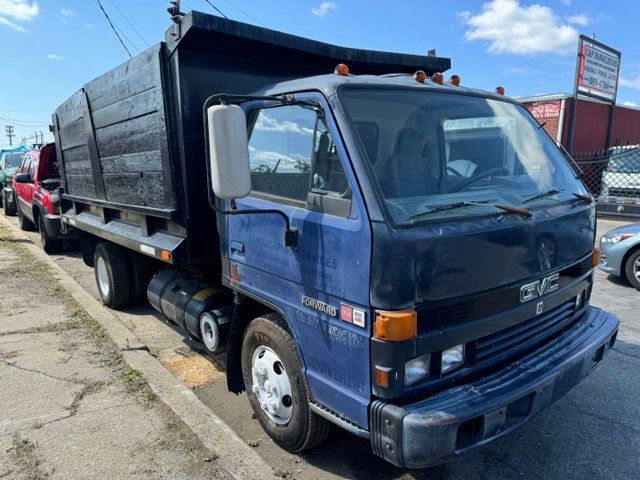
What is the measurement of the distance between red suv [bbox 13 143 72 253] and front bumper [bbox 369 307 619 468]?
8401 mm

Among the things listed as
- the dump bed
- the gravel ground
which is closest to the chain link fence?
the dump bed

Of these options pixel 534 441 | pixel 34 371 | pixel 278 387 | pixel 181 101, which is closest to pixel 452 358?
pixel 278 387

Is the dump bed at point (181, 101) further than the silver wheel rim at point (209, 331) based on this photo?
No

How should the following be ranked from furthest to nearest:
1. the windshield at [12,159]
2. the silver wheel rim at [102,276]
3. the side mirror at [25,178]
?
the windshield at [12,159], the side mirror at [25,178], the silver wheel rim at [102,276]

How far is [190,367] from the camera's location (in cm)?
445

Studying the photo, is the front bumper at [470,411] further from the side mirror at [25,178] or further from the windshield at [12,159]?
the windshield at [12,159]

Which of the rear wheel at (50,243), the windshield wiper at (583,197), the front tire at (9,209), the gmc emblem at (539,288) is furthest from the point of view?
the front tire at (9,209)

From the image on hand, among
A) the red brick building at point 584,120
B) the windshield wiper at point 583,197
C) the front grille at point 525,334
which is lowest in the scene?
the front grille at point 525,334

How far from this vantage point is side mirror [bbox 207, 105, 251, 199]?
251 cm

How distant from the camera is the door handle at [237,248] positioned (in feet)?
10.9

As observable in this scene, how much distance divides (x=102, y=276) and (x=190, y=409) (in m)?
3.29

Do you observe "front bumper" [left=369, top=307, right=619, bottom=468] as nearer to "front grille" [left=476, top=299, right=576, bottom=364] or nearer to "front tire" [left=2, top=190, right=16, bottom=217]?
"front grille" [left=476, top=299, right=576, bottom=364]

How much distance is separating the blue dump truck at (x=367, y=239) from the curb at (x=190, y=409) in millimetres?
239

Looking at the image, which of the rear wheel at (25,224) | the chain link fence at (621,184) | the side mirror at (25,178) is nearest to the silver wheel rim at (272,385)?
the side mirror at (25,178)
